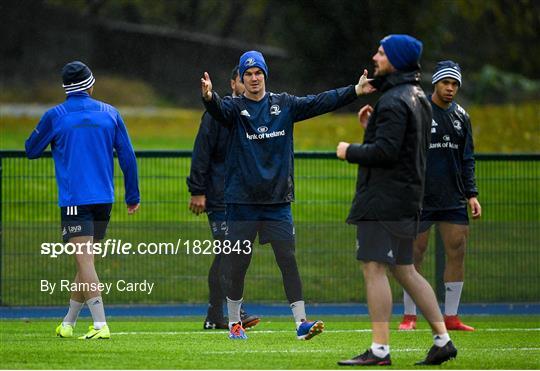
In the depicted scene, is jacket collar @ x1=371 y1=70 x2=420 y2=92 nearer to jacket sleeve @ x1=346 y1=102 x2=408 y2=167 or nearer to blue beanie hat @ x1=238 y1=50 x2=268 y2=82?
→ jacket sleeve @ x1=346 y1=102 x2=408 y2=167

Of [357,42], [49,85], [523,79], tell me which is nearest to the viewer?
[357,42]

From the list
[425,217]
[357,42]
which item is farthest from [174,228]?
[357,42]

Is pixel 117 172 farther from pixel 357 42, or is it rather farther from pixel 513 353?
pixel 357 42

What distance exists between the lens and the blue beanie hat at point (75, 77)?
10.2m

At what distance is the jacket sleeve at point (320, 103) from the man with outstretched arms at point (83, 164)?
1.47 metres

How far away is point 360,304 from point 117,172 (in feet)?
11.6

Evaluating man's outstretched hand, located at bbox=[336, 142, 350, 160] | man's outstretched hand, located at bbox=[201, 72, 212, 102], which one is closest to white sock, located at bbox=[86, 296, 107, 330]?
man's outstretched hand, located at bbox=[201, 72, 212, 102]

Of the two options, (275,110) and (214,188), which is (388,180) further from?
(214,188)

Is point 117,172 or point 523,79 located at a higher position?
point 523,79

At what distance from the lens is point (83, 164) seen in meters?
10.1

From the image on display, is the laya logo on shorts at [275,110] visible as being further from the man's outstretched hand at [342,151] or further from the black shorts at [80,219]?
the man's outstretched hand at [342,151]

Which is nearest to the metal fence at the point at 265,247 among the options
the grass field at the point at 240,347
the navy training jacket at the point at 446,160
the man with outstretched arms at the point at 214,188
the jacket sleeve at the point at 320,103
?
the grass field at the point at 240,347

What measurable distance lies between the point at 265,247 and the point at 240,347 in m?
5.54

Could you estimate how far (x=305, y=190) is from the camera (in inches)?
573
